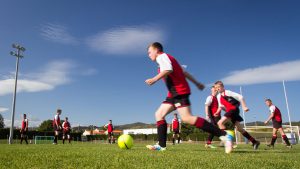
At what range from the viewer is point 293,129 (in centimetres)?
3017

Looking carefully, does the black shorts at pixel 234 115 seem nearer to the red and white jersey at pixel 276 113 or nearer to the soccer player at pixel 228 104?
the soccer player at pixel 228 104

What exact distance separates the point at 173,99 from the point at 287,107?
2782cm

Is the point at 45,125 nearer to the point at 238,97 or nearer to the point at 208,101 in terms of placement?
the point at 208,101

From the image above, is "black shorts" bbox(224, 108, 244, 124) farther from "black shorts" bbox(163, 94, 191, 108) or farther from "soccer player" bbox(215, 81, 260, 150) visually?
"black shorts" bbox(163, 94, 191, 108)

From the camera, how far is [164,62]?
19.2ft

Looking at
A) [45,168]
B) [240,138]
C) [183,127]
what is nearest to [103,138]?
[183,127]

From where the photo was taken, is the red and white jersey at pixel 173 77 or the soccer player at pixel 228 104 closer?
the red and white jersey at pixel 173 77

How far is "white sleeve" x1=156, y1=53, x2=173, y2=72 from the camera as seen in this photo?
5781mm

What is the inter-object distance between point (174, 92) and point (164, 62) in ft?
2.16

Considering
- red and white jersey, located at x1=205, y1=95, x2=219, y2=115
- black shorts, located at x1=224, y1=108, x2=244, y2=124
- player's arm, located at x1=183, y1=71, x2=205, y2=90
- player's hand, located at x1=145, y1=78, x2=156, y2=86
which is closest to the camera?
player's hand, located at x1=145, y1=78, x2=156, y2=86

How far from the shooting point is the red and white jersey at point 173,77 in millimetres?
5859

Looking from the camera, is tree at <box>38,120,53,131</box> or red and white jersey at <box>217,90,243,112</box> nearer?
red and white jersey at <box>217,90,243,112</box>

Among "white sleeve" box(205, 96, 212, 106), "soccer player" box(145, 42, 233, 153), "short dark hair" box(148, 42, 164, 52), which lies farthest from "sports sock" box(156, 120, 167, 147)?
"white sleeve" box(205, 96, 212, 106)

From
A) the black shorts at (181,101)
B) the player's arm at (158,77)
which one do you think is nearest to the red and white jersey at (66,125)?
the black shorts at (181,101)
